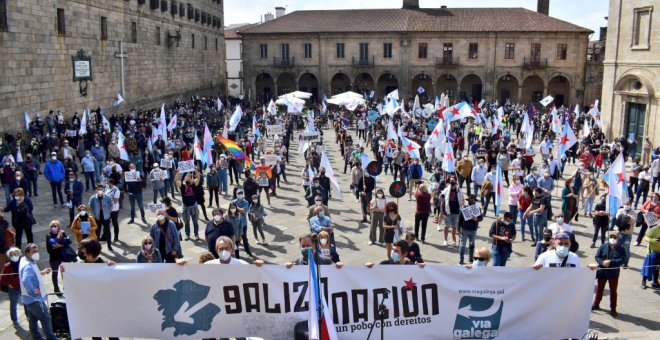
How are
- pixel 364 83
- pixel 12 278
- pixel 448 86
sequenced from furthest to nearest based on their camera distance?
1. pixel 364 83
2. pixel 448 86
3. pixel 12 278

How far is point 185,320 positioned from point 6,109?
60.3 ft

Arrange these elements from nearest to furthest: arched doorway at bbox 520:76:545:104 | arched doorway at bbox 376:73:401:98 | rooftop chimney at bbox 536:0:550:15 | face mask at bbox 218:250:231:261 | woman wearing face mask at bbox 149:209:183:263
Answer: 1. face mask at bbox 218:250:231:261
2. woman wearing face mask at bbox 149:209:183:263
3. arched doorway at bbox 520:76:545:104
4. rooftop chimney at bbox 536:0:550:15
5. arched doorway at bbox 376:73:401:98

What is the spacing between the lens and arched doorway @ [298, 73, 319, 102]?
55.2 m

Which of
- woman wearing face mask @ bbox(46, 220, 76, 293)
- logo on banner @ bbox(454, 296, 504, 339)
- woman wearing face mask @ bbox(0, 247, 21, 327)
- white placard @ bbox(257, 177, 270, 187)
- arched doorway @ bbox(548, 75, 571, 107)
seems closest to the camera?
logo on banner @ bbox(454, 296, 504, 339)

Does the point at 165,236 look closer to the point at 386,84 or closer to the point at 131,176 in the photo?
the point at 131,176

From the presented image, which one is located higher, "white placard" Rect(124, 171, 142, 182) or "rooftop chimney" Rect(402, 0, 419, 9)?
"rooftop chimney" Rect(402, 0, 419, 9)

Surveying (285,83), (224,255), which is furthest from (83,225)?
(285,83)

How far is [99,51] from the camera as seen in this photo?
30.5 m

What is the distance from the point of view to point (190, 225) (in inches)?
576

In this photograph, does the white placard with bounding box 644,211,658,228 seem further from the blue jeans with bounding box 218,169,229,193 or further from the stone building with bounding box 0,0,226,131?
the stone building with bounding box 0,0,226,131

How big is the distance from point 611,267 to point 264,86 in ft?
162

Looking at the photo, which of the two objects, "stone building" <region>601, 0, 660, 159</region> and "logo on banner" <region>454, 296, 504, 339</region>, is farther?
"stone building" <region>601, 0, 660, 159</region>

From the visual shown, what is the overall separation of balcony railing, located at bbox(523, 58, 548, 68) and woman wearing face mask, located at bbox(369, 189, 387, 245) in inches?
1573

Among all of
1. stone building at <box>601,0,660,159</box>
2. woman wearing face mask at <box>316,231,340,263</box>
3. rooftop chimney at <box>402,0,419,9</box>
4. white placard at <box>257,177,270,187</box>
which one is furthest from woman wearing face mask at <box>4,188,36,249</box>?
rooftop chimney at <box>402,0,419,9</box>
